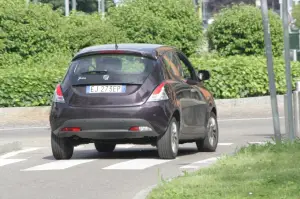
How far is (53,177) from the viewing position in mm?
13680

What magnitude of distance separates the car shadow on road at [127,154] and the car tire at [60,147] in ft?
1.39

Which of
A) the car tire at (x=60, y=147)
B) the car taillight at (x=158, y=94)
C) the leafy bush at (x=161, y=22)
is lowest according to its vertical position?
the car tire at (x=60, y=147)

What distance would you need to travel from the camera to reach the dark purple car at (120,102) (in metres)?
15.6

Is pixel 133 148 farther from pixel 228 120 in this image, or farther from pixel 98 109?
pixel 228 120

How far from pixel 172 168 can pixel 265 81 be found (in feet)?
57.8

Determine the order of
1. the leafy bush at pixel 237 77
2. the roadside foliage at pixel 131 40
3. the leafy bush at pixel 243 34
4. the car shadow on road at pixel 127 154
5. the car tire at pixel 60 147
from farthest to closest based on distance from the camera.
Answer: the leafy bush at pixel 243 34 < the leafy bush at pixel 237 77 < the roadside foliage at pixel 131 40 < the car shadow on road at pixel 127 154 < the car tire at pixel 60 147

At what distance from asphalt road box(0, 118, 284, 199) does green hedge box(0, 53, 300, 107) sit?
697 centimetres

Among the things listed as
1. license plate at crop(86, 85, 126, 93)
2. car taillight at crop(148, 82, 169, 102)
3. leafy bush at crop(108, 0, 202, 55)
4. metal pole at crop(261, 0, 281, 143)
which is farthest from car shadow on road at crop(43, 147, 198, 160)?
leafy bush at crop(108, 0, 202, 55)

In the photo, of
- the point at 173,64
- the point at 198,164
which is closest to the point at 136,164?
the point at 198,164

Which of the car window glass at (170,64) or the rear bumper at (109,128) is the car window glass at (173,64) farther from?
the rear bumper at (109,128)

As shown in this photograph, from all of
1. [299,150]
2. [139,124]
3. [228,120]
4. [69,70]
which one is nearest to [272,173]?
[299,150]

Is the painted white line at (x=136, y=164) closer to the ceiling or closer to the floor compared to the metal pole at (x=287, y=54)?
closer to the floor

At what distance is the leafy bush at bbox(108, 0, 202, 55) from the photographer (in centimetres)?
3584

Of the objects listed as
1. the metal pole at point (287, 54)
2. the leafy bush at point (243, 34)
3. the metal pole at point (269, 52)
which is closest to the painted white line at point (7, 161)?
the metal pole at point (269, 52)
